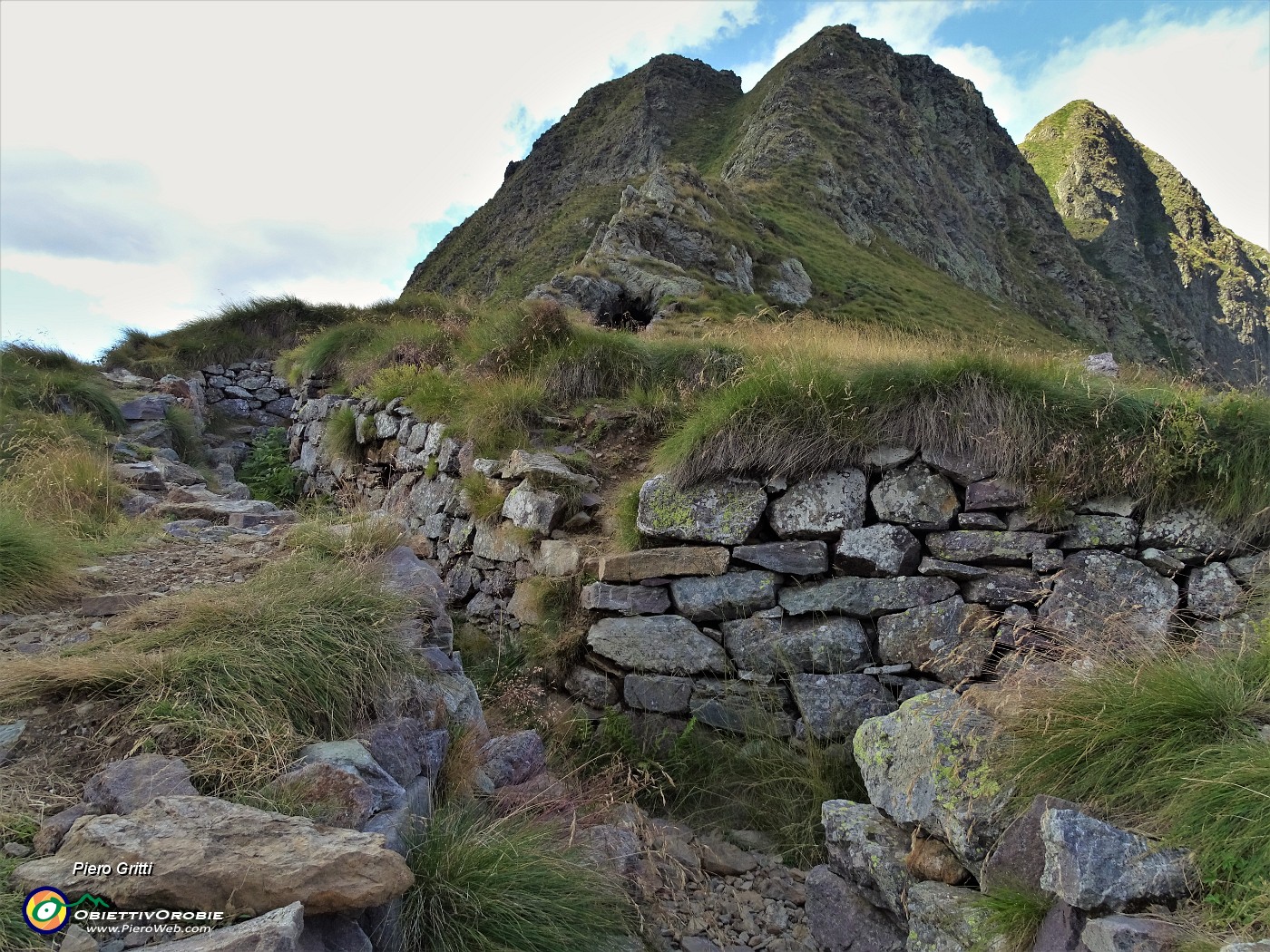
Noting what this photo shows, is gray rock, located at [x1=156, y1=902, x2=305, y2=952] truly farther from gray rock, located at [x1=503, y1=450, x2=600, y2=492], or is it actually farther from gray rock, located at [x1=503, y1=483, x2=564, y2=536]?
gray rock, located at [x1=503, y1=450, x2=600, y2=492]

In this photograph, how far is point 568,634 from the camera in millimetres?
5051

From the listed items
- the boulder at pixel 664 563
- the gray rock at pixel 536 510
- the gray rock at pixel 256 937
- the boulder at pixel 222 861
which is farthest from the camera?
the gray rock at pixel 536 510

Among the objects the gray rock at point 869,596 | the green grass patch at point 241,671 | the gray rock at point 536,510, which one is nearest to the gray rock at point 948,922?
the gray rock at point 869,596

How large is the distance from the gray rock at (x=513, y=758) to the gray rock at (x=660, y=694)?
3.21 ft

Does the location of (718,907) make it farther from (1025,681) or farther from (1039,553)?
(1039,553)

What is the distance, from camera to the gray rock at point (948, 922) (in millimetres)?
2496

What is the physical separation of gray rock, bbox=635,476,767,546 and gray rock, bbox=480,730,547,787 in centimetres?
176

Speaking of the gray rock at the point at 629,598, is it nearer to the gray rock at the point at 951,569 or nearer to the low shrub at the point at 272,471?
the gray rock at the point at 951,569

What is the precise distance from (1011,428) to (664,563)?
2515 mm

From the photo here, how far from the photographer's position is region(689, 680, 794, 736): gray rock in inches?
176

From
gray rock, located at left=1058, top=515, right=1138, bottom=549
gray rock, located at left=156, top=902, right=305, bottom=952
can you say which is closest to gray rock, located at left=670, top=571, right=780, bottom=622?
gray rock, located at left=1058, top=515, right=1138, bottom=549

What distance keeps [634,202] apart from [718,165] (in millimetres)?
24373

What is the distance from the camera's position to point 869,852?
10.5ft

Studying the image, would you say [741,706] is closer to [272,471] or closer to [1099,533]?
[1099,533]
